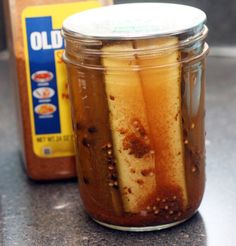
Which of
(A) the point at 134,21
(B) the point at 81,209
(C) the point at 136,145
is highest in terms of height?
(A) the point at 134,21

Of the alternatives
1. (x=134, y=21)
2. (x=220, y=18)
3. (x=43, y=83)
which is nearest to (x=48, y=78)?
(x=43, y=83)

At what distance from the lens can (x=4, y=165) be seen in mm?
881

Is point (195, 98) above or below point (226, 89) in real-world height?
above

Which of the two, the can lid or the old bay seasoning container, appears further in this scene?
the old bay seasoning container

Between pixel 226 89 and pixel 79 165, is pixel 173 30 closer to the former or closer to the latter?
pixel 79 165

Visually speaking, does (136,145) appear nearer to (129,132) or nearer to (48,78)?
(129,132)

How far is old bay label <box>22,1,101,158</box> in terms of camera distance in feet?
2.50

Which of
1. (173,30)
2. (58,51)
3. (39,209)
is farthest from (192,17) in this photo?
(39,209)

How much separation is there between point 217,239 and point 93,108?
181mm

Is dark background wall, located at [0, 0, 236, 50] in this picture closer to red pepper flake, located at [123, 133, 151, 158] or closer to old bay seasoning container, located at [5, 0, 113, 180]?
old bay seasoning container, located at [5, 0, 113, 180]

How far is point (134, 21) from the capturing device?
68cm

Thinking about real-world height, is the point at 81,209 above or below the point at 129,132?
below

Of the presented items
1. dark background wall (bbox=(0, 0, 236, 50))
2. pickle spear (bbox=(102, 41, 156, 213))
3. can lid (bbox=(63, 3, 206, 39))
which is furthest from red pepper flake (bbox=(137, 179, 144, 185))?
dark background wall (bbox=(0, 0, 236, 50))

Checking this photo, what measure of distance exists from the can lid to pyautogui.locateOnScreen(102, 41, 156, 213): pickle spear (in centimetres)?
2
